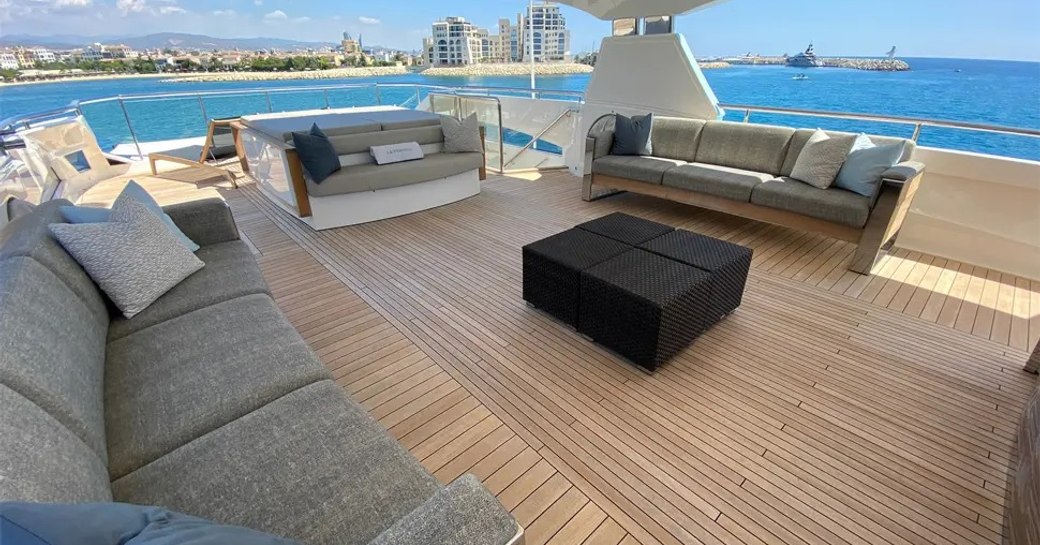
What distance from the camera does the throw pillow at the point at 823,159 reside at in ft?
10.6

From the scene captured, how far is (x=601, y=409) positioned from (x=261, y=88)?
23.9 ft

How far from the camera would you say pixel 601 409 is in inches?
73.3

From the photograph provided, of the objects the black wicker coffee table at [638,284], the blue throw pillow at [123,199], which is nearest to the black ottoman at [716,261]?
the black wicker coffee table at [638,284]

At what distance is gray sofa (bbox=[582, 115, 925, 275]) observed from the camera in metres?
2.93

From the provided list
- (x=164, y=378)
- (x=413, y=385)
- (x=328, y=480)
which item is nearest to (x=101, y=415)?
(x=164, y=378)

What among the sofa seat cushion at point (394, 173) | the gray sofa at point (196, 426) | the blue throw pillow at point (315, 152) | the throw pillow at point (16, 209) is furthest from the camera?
the sofa seat cushion at point (394, 173)

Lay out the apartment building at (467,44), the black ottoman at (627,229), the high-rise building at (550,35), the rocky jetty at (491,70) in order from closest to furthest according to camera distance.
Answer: the black ottoman at (627,229) → the high-rise building at (550,35) → the rocky jetty at (491,70) → the apartment building at (467,44)

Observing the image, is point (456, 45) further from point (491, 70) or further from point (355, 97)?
point (355, 97)

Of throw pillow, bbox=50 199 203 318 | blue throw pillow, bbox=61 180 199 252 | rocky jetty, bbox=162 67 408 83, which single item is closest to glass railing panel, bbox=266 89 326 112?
rocky jetty, bbox=162 67 408 83

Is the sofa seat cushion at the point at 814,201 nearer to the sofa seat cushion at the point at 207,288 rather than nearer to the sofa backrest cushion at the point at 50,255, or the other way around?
the sofa seat cushion at the point at 207,288

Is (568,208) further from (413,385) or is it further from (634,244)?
(413,385)

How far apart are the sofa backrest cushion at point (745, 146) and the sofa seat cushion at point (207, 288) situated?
3793mm

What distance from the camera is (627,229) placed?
2680mm

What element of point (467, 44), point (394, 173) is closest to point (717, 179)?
point (394, 173)
